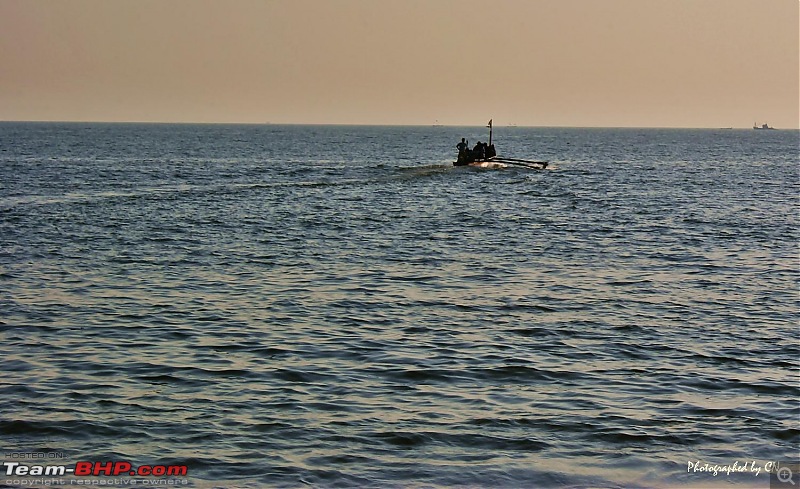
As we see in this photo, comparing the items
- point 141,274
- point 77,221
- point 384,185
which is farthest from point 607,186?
point 141,274

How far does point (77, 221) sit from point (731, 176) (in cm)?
5928

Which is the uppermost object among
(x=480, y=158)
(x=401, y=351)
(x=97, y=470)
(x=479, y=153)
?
(x=479, y=153)

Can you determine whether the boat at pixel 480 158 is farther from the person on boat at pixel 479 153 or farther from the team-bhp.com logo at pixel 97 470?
the team-bhp.com logo at pixel 97 470

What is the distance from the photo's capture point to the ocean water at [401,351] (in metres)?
12.6

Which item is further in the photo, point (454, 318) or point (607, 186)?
point (607, 186)

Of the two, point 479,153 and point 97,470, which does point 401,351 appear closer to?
point 97,470

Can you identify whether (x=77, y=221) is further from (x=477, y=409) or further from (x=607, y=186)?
(x=607, y=186)

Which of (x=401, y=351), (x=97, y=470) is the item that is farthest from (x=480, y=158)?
(x=97, y=470)

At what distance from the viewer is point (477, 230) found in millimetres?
37094

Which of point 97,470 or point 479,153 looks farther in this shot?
point 479,153

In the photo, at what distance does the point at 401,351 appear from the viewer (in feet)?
58.1

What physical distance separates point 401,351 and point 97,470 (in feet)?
22.3

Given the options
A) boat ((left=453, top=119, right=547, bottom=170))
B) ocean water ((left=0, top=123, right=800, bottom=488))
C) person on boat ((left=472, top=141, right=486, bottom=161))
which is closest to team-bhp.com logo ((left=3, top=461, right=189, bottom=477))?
ocean water ((left=0, top=123, right=800, bottom=488))

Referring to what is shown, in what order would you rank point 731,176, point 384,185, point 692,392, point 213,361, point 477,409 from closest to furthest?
1. point 477,409
2. point 692,392
3. point 213,361
4. point 384,185
5. point 731,176
